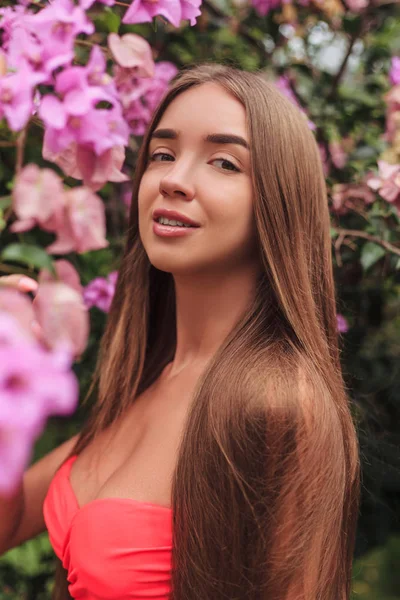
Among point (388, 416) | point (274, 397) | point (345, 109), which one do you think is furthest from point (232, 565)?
point (345, 109)

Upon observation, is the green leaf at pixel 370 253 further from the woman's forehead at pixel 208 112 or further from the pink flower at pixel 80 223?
the pink flower at pixel 80 223

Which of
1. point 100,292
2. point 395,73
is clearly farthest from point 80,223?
point 395,73

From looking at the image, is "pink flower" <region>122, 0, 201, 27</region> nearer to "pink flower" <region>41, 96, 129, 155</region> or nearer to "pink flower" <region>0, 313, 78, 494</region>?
"pink flower" <region>41, 96, 129, 155</region>

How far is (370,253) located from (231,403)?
54cm

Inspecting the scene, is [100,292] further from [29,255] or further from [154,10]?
[29,255]

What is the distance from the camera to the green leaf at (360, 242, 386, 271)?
1.39 m

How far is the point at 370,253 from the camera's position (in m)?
1.41

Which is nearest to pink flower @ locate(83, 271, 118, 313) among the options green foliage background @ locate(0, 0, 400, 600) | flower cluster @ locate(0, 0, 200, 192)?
green foliage background @ locate(0, 0, 400, 600)

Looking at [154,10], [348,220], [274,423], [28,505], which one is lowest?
[28,505]

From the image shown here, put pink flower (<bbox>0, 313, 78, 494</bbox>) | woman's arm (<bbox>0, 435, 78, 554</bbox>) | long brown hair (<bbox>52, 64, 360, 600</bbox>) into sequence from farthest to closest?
woman's arm (<bbox>0, 435, 78, 554</bbox>)
long brown hair (<bbox>52, 64, 360, 600</bbox>)
pink flower (<bbox>0, 313, 78, 494</bbox>)

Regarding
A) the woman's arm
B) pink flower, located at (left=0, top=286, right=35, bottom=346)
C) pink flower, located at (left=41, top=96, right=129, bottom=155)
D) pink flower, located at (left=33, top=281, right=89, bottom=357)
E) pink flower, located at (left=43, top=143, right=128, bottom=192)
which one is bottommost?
the woman's arm

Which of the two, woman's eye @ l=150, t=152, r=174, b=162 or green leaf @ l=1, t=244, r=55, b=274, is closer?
green leaf @ l=1, t=244, r=55, b=274

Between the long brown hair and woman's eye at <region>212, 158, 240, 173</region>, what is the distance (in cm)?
4

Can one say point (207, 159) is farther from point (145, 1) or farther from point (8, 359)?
point (8, 359)
